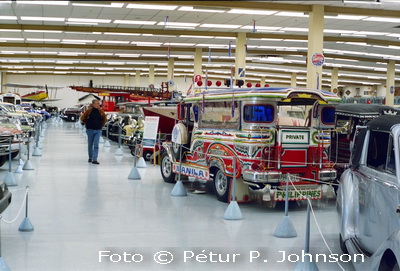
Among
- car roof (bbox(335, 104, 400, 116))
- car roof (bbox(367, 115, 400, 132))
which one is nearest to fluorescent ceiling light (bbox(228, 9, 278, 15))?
car roof (bbox(335, 104, 400, 116))

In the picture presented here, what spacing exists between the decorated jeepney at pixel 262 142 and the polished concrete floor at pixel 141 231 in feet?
1.70

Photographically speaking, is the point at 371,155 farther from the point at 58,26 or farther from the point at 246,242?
the point at 58,26

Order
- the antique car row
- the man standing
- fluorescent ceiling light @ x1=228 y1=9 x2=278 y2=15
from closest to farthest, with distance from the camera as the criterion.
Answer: the antique car row
the man standing
fluorescent ceiling light @ x1=228 y1=9 x2=278 y2=15

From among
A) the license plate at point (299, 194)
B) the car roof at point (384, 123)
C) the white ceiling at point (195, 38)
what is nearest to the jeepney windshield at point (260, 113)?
the license plate at point (299, 194)

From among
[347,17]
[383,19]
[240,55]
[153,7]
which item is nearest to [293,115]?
[153,7]

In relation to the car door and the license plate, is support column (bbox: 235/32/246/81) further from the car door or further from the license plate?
the car door

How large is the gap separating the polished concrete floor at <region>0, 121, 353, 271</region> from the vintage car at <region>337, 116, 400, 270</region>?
646 millimetres

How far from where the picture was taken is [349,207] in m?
6.43

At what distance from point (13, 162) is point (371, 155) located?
1320 cm

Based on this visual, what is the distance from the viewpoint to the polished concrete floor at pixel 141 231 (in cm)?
660

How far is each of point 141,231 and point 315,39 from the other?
13.5 meters

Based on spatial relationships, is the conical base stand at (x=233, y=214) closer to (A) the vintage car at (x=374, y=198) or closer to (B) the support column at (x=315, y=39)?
(A) the vintage car at (x=374, y=198)

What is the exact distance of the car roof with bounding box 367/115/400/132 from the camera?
561 centimetres

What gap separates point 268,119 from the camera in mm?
10062
